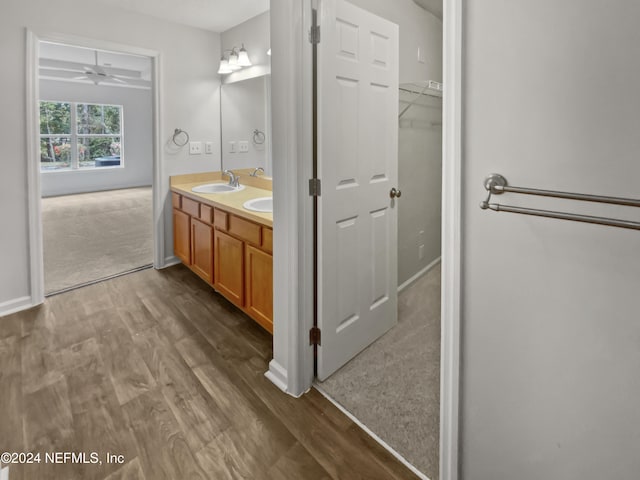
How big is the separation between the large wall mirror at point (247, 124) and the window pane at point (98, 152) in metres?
6.08

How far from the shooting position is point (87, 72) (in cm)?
631

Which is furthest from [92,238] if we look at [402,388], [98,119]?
[98,119]

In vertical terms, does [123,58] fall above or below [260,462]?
above

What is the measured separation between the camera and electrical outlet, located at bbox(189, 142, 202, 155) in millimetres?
3840

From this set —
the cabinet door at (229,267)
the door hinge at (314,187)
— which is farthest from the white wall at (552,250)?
the cabinet door at (229,267)

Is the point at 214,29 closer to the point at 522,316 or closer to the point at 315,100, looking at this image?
the point at 315,100

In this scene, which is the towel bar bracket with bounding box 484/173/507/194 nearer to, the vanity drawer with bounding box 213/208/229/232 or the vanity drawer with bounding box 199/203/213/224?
the vanity drawer with bounding box 213/208/229/232

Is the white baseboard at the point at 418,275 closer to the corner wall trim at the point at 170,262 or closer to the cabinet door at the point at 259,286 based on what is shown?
the cabinet door at the point at 259,286

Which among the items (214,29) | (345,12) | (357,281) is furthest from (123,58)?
(357,281)

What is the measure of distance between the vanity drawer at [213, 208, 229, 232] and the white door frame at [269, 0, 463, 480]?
37.6 inches

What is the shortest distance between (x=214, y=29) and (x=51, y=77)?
5.71 meters

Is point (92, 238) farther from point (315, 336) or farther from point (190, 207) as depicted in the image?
point (315, 336)

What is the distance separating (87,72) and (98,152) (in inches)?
108

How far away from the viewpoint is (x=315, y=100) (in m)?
1.85
